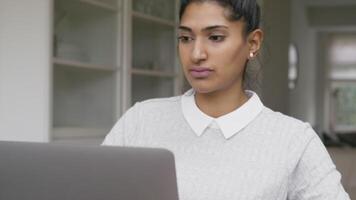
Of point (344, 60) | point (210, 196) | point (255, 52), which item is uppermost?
point (344, 60)

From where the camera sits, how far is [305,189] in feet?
3.35

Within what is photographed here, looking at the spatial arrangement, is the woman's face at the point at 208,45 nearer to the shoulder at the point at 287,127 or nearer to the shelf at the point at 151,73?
the shoulder at the point at 287,127

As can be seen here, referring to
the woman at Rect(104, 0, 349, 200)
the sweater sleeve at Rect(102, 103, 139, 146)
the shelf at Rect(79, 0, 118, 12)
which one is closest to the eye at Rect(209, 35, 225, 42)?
the woman at Rect(104, 0, 349, 200)

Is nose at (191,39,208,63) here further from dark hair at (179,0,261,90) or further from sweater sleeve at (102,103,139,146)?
sweater sleeve at (102,103,139,146)

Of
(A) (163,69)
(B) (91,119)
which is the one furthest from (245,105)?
(A) (163,69)

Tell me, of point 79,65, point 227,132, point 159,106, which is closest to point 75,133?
point 79,65

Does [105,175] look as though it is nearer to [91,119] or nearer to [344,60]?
[91,119]

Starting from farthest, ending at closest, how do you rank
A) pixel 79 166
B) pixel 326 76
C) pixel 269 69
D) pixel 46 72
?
pixel 326 76, pixel 269 69, pixel 46 72, pixel 79 166

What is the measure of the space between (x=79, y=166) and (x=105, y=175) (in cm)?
3

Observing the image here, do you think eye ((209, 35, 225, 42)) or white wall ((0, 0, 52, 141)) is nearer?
eye ((209, 35, 225, 42))

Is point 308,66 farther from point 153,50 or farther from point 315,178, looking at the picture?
point 315,178

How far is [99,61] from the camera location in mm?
3135

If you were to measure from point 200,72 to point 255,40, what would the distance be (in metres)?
0.16

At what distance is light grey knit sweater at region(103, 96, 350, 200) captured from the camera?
997 millimetres
